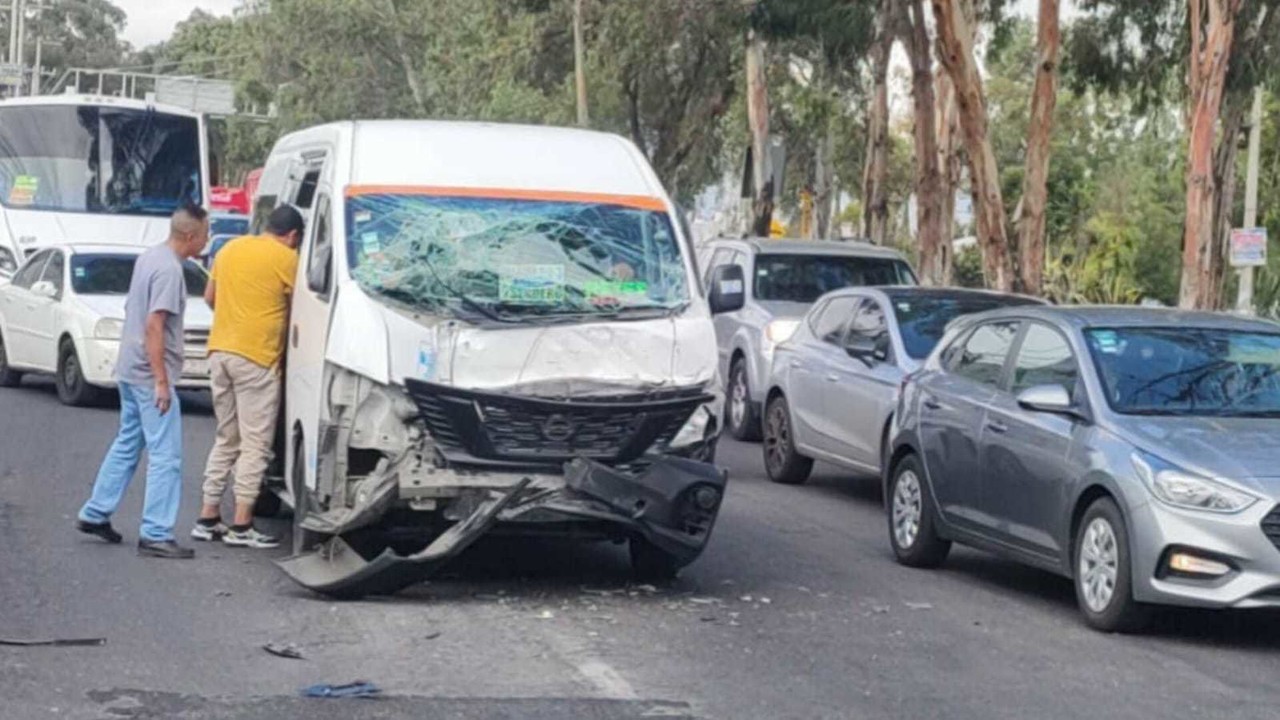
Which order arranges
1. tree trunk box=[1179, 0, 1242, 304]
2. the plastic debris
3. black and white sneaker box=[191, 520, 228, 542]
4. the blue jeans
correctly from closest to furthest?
the plastic debris → the blue jeans → black and white sneaker box=[191, 520, 228, 542] → tree trunk box=[1179, 0, 1242, 304]

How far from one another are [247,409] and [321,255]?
45.7 inches

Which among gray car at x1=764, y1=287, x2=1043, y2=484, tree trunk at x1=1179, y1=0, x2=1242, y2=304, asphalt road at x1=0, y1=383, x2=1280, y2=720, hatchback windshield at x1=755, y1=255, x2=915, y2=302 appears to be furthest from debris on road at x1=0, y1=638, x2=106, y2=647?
tree trunk at x1=1179, y1=0, x2=1242, y2=304

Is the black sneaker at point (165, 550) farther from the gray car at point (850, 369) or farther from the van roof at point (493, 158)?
the gray car at point (850, 369)

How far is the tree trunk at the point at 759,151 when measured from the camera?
39.1 metres

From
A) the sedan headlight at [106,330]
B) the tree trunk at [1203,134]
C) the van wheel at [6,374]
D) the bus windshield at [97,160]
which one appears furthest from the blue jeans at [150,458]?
the bus windshield at [97,160]

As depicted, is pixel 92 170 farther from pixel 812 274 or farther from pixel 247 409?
pixel 247 409

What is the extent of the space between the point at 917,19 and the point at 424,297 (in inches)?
711

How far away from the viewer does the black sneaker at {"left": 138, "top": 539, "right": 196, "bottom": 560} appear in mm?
11633

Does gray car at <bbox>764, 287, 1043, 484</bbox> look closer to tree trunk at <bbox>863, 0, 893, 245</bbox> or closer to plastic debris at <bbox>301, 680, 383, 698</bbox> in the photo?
plastic debris at <bbox>301, 680, 383, 698</bbox>

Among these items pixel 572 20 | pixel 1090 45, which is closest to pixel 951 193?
pixel 1090 45

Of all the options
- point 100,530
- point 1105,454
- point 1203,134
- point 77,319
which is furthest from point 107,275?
point 1105,454

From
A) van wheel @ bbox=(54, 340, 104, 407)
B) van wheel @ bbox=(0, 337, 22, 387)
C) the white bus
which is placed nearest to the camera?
van wheel @ bbox=(54, 340, 104, 407)

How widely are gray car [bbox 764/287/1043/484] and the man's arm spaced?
5530 mm

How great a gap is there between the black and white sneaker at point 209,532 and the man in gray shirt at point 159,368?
55cm
